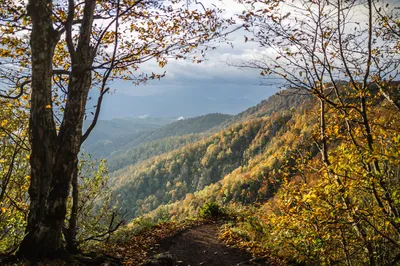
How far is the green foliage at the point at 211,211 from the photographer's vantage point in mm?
16391

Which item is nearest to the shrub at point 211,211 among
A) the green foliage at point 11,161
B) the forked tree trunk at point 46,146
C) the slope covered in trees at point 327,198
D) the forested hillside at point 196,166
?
the slope covered in trees at point 327,198

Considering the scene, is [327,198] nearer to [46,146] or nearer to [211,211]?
[46,146]

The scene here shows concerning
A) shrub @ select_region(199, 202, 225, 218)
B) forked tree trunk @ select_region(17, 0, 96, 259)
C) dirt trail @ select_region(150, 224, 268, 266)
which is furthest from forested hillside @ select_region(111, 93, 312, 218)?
forked tree trunk @ select_region(17, 0, 96, 259)

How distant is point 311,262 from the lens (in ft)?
27.3

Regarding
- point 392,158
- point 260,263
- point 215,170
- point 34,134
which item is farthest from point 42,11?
point 215,170

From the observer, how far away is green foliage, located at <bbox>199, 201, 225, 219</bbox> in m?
16.4

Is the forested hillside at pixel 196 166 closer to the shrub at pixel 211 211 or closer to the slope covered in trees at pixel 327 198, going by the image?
the shrub at pixel 211 211

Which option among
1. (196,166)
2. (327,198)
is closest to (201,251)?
(327,198)

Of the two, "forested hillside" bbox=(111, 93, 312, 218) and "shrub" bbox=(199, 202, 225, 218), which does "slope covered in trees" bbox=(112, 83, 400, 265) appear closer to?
"shrub" bbox=(199, 202, 225, 218)

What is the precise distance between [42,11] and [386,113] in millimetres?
A: 7215

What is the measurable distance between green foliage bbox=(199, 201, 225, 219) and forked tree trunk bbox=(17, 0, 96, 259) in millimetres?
11745

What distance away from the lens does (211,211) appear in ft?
54.2

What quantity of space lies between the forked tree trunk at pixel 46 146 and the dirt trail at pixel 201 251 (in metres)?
4.08

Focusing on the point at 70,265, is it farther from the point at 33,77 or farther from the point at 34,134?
the point at 33,77
